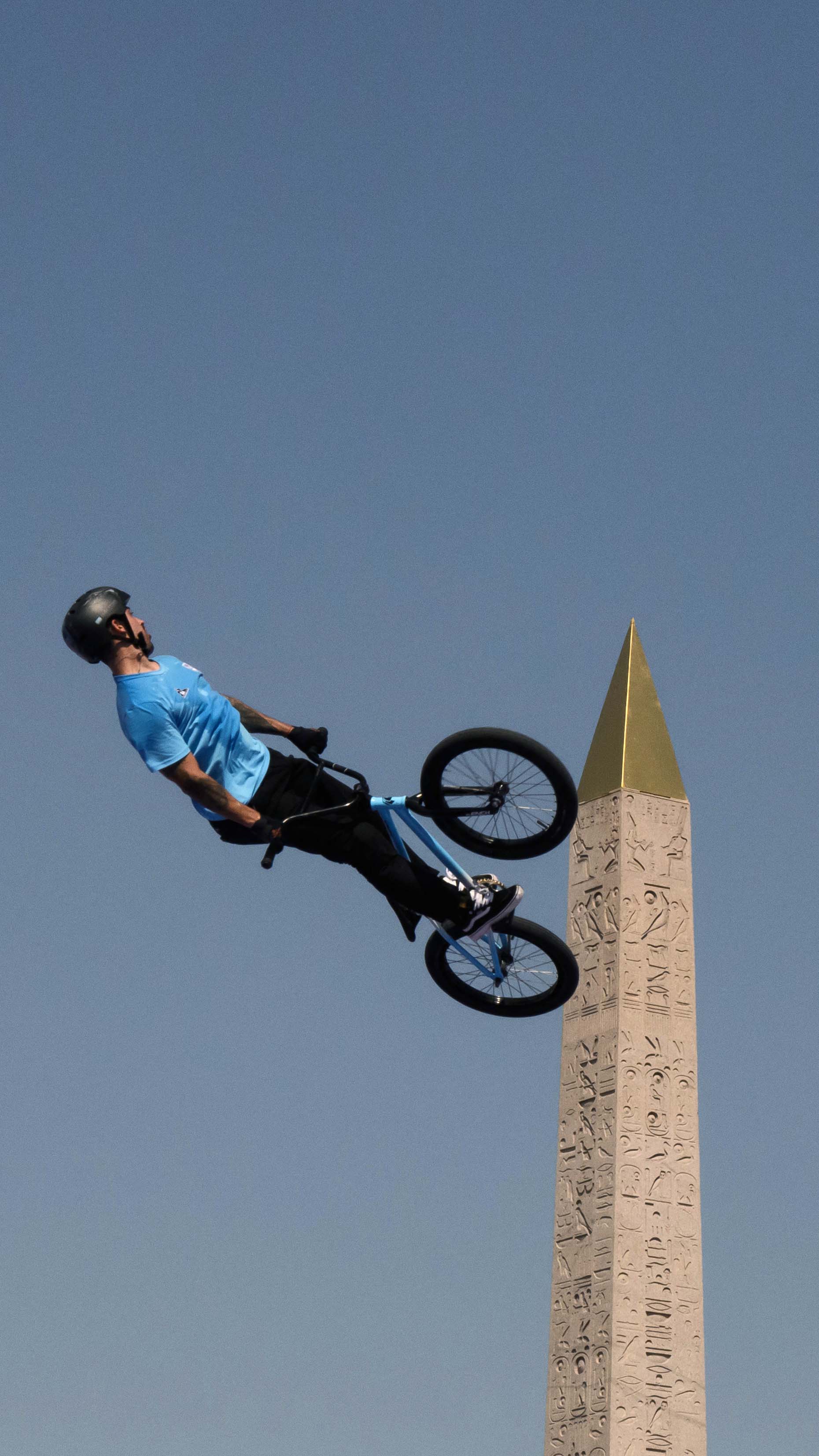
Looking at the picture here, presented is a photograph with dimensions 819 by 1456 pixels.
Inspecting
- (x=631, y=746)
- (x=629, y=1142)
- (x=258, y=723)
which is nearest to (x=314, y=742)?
(x=258, y=723)

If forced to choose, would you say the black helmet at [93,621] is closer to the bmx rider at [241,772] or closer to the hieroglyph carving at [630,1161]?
the bmx rider at [241,772]

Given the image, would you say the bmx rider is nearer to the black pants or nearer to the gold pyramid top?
the black pants

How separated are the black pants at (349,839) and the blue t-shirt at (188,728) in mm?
129

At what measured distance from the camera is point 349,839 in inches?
431

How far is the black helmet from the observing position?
1005 centimetres

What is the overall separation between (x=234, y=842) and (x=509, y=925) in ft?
5.33

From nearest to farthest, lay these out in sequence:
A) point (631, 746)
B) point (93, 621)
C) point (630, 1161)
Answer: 1. point (93, 621)
2. point (630, 1161)
3. point (631, 746)

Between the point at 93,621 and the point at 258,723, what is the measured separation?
124 cm

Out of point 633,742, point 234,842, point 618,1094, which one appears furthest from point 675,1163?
point 234,842

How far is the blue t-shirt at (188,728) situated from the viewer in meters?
10.1

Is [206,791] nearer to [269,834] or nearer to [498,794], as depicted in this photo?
[269,834]

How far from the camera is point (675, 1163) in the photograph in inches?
690

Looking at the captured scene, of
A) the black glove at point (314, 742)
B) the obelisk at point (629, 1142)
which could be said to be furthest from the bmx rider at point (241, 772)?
the obelisk at point (629, 1142)

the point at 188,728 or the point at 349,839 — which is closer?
the point at 188,728
